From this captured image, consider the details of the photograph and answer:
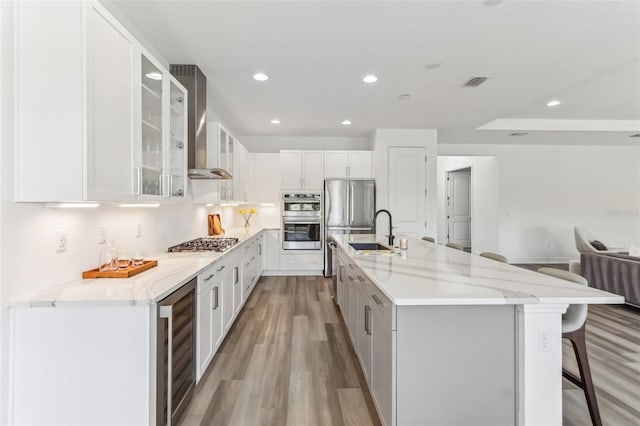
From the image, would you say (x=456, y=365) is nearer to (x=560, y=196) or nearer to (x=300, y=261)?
(x=300, y=261)

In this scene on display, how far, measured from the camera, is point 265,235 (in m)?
5.85

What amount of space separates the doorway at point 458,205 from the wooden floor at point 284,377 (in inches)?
226

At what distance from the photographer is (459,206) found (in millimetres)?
8523

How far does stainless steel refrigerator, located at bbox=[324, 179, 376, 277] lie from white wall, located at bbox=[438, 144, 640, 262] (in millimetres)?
2880

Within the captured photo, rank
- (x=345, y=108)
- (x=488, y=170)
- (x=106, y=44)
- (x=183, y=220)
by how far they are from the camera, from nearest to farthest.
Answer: (x=106, y=44) → (x=183, y=220) → (x=345, y=108) → (x=488, y=170)

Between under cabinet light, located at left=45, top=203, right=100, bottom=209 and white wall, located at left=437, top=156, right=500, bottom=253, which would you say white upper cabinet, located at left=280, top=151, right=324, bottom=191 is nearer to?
white wall, located at left=437, top=156, right=500, bottom=253

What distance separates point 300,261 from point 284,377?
11.2 ft

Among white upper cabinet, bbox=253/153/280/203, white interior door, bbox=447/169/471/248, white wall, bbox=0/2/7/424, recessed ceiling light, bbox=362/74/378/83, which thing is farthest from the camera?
white interior door, bbox=447/169/471/248

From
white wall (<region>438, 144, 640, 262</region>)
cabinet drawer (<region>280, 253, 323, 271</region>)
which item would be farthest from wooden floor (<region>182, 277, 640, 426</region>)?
white wall (<region>438, 144, 640, 262</region>)

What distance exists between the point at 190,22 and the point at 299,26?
0.82m

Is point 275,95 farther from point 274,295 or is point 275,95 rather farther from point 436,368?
point 436,368

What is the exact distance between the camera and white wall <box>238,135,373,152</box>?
643cm

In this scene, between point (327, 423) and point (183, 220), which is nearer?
point (327, 423)

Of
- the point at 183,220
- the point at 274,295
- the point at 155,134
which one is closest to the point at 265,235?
the point at 274,295
